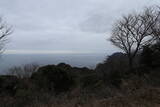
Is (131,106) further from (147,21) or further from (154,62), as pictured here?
(147,21)

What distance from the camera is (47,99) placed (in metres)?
7.12

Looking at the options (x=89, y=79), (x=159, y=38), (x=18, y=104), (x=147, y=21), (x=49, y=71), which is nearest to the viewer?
(x=18, y=104)

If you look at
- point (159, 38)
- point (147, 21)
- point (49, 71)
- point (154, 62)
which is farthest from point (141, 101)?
point (147, 21)

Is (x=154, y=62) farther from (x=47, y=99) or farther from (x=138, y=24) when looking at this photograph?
(x=47, y=99)

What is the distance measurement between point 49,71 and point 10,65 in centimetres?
2582

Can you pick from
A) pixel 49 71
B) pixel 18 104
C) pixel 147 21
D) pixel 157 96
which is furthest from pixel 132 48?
pixel 18 104

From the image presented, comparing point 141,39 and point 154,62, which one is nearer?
point 154,62

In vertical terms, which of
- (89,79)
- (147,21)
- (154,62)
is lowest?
(89,79)

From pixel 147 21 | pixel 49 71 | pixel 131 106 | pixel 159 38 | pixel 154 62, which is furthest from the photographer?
pixel 147 21

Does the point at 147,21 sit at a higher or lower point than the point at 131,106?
higher

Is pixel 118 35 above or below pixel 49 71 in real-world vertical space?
above

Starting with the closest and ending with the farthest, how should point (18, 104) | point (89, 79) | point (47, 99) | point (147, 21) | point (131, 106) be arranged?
point (131, 106), point (18, 104), point (47, 99), point (89, 79), point (147, 21)

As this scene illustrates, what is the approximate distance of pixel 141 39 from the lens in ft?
80.0

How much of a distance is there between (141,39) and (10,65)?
26.3 meters
